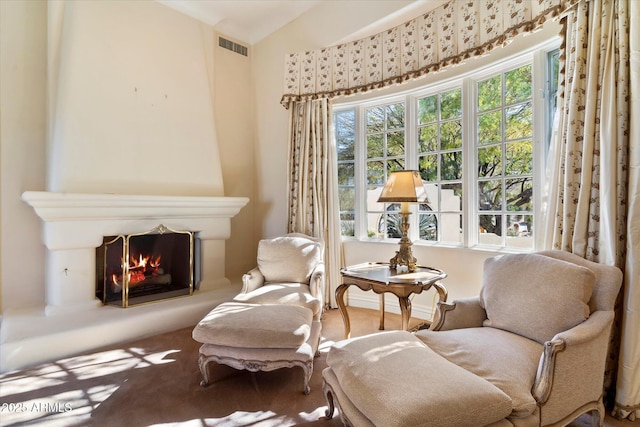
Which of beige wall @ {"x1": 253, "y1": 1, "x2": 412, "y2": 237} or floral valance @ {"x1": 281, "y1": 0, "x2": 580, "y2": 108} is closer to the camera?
floral valance @ {"x1": 281, "y1": 0, "x2": 580, "y2": 108}

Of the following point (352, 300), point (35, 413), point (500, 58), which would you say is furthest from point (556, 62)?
point (35, 413)

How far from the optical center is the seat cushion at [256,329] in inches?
73.6

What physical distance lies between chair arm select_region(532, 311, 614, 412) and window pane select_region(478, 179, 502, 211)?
4.69ft

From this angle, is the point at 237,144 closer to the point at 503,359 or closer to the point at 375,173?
the point at 375,173

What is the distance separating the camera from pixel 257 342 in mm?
1870

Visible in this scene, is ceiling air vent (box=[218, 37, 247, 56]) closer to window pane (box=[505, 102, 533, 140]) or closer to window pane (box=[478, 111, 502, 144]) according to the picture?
window pane (box=[478, 111, 502, 144])

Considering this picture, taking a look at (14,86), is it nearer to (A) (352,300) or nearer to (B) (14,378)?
(B) (14,378)

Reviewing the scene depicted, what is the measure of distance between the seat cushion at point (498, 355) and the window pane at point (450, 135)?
1.86m

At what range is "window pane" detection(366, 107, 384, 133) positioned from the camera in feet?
11.8

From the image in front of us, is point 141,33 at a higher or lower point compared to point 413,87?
higher

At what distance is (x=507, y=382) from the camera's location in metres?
1.28

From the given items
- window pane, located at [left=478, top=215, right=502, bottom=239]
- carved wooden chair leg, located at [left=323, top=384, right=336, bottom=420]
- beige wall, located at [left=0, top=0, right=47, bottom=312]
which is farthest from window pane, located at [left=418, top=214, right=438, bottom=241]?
beige wall, located at [left=0, top=0, right=47, bottom=312]

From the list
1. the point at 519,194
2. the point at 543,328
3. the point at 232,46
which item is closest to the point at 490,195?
the point at 519,194

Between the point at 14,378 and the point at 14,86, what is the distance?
2480 millimetres
